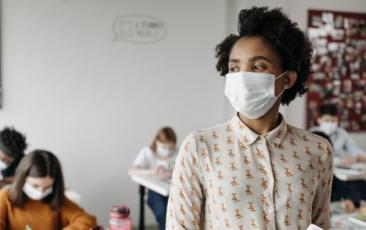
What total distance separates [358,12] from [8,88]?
394cm

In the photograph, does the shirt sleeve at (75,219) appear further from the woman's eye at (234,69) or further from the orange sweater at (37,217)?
the woman's eye at (234,69)

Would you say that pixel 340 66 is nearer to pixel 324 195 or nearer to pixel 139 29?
pixel 139 29

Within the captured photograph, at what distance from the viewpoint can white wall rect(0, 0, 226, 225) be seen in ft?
13.8

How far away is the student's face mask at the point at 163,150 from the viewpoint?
166 inches

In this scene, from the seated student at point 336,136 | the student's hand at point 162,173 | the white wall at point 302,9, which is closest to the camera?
the student's hand at point 162,173

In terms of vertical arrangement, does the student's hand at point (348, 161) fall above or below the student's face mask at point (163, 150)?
below

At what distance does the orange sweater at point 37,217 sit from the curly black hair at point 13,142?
3.38 feet

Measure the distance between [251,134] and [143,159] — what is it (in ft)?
10.3

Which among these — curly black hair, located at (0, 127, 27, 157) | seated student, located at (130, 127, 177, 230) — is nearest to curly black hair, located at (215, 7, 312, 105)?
curly black hair, located at (0, 127, 27, 157)

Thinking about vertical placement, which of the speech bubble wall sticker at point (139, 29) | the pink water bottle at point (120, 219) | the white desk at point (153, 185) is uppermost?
the speech bubble wall sticker at point (139, 29)

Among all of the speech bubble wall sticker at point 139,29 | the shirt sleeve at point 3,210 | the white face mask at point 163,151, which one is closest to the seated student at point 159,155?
the white face mask at point 163,151

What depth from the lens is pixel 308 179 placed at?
3.82 feet

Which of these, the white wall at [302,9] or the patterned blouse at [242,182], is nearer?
the patterned blouse at [242,182]

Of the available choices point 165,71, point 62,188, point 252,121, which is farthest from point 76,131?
point 252,121
